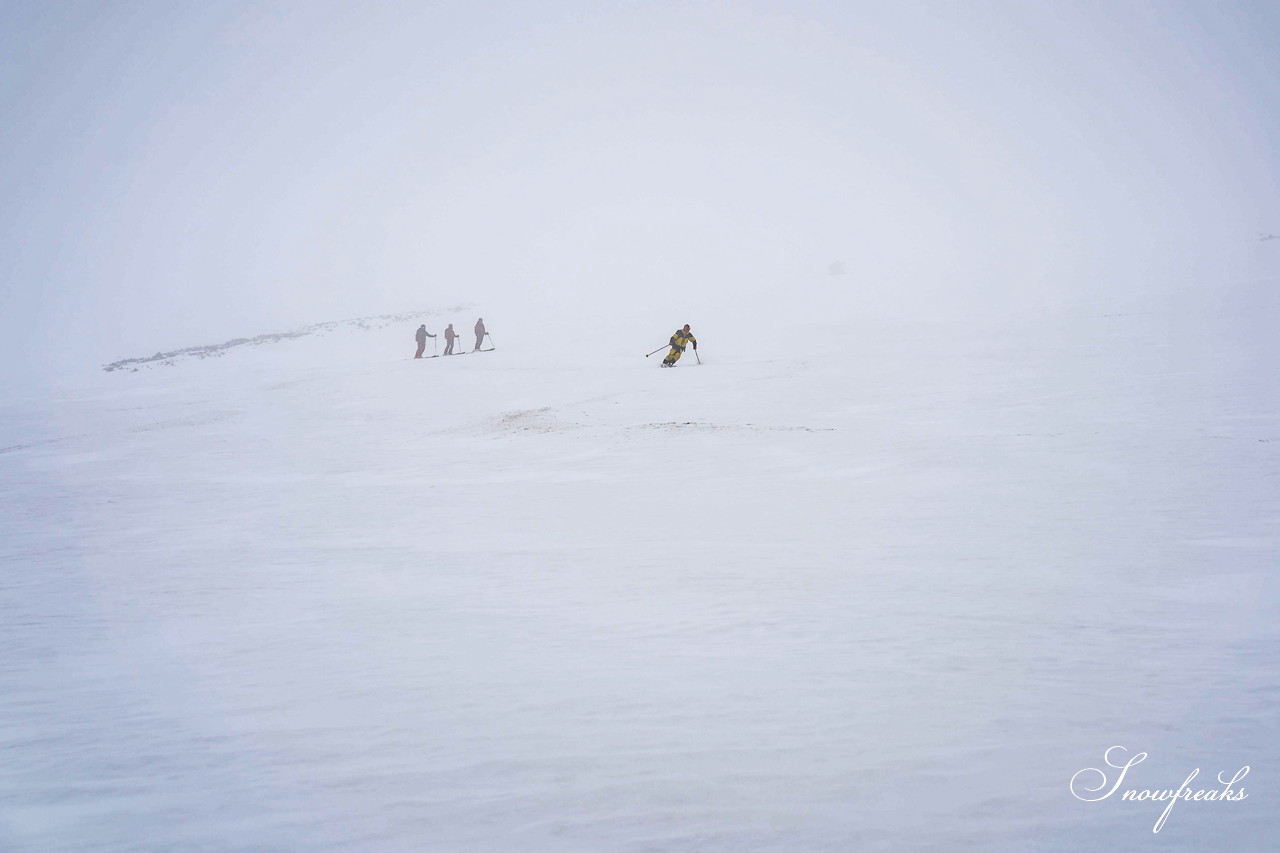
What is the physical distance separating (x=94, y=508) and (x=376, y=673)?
7.54 metres

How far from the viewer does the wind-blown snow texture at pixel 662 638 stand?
3.42m

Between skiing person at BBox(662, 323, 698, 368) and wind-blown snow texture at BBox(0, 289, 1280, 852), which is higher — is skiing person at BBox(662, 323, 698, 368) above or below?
above

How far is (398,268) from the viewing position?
382 ft

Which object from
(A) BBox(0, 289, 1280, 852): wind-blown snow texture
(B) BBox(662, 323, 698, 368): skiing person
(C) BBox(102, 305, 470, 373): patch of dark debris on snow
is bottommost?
(A) BBox(0, 289, 1280, 852): wind-blown snow texture

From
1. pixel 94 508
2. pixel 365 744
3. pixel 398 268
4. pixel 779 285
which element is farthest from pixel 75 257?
pixel 365 744

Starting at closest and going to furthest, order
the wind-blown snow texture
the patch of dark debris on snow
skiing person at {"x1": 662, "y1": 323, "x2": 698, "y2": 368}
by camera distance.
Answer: the wind-blown snow texture → skiing person at {"x1": 662, "y1": 323, "x2": 698, "y2": 368} → the patch of dark debris on snow

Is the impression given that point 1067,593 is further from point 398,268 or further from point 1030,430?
point 398,268

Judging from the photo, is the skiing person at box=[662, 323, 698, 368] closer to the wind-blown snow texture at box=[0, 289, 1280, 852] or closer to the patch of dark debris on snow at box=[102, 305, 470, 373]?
the wind-blown snow texture at box=[0, 289, 1280, 852]

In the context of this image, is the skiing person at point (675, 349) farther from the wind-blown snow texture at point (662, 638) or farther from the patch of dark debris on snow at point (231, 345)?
the patch of dark debris on snow at point (231, 345)

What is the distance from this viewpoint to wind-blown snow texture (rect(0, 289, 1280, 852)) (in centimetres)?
342

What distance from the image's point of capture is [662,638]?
5.23 metres

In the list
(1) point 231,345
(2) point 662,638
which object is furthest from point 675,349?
(1) point 231,345

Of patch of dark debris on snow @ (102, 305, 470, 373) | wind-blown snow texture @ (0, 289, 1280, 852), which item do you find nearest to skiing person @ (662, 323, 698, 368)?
wind-blown snow texture @ (0, 289, 1280, 852)

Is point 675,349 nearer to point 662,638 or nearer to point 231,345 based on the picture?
point 662,638
